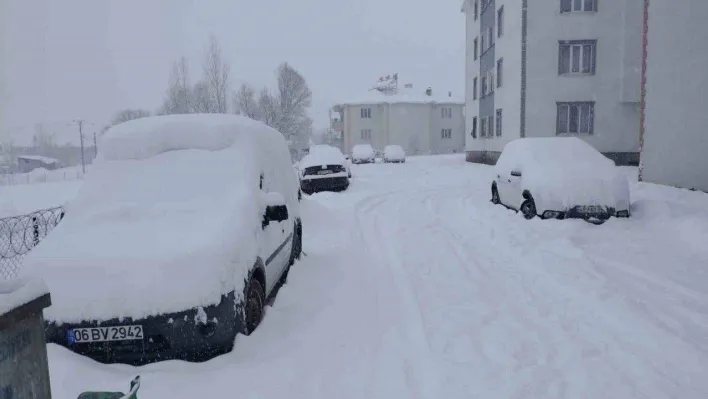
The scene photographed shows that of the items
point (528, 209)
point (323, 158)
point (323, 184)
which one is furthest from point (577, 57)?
point (528, 209)

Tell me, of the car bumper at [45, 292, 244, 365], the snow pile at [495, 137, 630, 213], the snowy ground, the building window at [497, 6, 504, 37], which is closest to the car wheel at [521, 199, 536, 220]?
the snow pile at [495, 137, 630, 213]

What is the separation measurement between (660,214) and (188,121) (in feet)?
27.9

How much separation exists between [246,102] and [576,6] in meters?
38.1

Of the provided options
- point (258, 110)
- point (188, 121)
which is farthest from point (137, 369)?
point (258, 110)

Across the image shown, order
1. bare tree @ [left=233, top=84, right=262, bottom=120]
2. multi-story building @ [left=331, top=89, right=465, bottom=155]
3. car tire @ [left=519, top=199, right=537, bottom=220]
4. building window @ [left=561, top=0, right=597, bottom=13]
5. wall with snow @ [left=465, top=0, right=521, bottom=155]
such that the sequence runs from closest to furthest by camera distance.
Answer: car tire @ [left=519, top=199, right=537, bottom=220], building window @ [left=561, top=0, right=597, bottom=13], wall with snow @ [left=465, top=0, right=521, bottom=155], bare tree @ [left=233, top=84, right=262, bottom=120], multi-story building @ [left=331, top=89, right=465, bottom=155]

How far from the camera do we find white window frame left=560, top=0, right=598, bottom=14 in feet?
77.0

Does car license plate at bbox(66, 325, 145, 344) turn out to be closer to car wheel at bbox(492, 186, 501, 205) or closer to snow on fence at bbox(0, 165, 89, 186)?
car wheel at bbox(492, 186, 501, 205)

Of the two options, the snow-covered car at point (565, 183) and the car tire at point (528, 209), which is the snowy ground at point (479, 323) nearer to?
the snow-covered car at point (565, 183)

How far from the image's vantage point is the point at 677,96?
40.8 feet

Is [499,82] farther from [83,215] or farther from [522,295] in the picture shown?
[83,215]

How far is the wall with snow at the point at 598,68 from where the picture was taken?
76.4 feet

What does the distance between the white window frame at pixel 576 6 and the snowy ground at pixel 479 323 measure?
58.8 ft

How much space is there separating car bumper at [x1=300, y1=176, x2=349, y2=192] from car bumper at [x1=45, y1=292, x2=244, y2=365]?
12.3m

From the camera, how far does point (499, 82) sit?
92.4ft
